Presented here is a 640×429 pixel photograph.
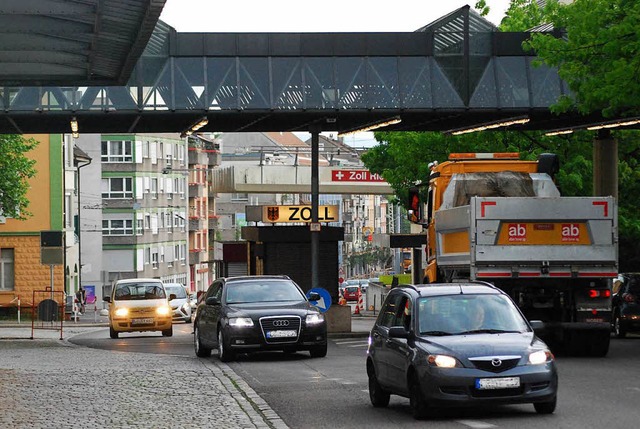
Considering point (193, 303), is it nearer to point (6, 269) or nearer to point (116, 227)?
point (6, 269)

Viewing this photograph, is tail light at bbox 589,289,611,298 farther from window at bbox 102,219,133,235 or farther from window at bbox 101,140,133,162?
window at bbox 101,140,133,162

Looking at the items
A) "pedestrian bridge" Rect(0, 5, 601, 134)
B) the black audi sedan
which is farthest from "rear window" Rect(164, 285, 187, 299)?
the black audi sedan

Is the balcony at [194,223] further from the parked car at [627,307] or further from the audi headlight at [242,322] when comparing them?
the audi headlight at [242,322]

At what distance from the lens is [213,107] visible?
36250 millimetres

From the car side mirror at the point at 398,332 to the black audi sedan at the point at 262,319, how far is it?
10960 mm

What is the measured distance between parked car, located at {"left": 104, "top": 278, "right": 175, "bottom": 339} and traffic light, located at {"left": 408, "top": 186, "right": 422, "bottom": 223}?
14257 mm

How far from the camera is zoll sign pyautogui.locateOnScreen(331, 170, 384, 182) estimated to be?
6700 centimetres

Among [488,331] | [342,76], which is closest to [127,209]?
[342,76]

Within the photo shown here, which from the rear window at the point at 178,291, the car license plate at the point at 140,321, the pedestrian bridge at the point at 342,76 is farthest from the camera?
the rear window at the point at 178,291

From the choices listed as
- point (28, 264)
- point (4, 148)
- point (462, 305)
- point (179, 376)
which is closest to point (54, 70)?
point (179, 376)

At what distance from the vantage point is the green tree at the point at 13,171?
62531 mm

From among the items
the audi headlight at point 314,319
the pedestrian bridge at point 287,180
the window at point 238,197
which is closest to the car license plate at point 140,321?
the audi headlight at point 314,319

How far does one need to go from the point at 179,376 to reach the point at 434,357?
8.62 metres

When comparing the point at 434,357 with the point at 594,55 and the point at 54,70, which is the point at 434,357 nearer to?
the point at 54,70
